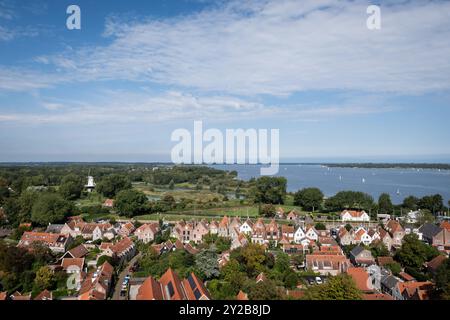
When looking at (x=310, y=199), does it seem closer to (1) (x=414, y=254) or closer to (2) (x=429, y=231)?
(2) (x=429, y=231)

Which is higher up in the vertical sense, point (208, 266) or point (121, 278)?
point (208, 266)

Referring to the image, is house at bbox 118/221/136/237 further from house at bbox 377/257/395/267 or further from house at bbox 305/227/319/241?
house at bbox 377/257/395/267

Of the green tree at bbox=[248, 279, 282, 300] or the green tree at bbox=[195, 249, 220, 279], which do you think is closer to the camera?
the green tree at bbox=[248, 279, 282, 300]

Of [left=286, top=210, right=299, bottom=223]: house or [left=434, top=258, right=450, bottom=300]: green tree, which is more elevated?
[left=434, top=258, right=450, bottom=300]: green tree

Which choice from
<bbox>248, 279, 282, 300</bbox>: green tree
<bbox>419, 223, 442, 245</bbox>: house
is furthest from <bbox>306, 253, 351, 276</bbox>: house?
<bbox>419, 223, 442, 245</bbox>: house

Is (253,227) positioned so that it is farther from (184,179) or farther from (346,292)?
(184,179)

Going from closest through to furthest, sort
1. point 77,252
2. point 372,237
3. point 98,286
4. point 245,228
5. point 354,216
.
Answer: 1. point 98,286
2. point 77,252
3. point 372,237
4. point 245,228
5. point 354,216

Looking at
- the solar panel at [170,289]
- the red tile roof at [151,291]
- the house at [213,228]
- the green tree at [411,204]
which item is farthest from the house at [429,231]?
the red tile roof at [151,291]

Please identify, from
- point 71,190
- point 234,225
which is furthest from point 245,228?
point 71,190
